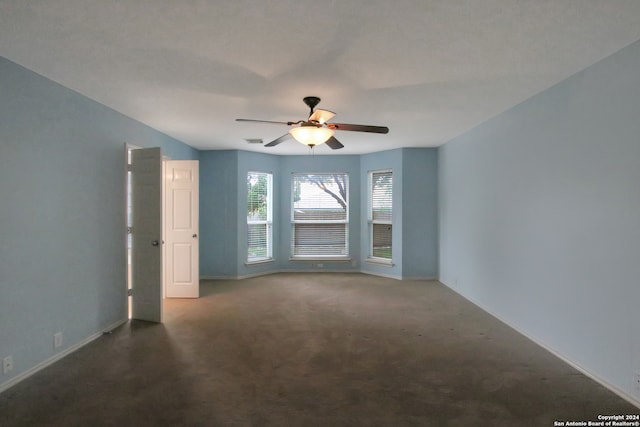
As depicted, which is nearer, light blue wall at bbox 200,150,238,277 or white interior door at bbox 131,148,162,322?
white interior door at bbox 131,148,162,322

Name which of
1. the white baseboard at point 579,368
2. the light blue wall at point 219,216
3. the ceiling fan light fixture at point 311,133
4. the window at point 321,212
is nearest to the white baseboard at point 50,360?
the light blue wall at point 219,216

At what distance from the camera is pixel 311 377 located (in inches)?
107

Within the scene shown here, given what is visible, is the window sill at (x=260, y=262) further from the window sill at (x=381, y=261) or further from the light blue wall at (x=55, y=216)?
the light blue wall at (x=55, y=216)

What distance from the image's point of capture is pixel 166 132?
501cm

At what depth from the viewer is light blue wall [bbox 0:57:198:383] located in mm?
2609

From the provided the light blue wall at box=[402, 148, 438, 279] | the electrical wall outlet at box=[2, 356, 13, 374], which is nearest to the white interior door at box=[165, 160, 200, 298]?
the electrical wall outlet at box=[2, 356, 13, 374]

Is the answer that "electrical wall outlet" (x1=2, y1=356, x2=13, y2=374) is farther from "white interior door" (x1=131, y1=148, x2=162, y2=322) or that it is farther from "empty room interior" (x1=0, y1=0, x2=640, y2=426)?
"white interior door" (x1=131, y1=148, x2=162, y2=322)

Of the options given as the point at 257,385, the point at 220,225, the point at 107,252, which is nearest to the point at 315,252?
the point at 220,225

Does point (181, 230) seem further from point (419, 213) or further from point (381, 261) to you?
point (419, 213)

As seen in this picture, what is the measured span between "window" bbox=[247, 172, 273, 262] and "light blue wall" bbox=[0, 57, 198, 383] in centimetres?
283

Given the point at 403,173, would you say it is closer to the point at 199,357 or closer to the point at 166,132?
the point at 166,132

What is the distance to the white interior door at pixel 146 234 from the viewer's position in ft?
13.5

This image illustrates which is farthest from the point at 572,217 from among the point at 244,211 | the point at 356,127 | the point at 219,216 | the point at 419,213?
the point at 219,216

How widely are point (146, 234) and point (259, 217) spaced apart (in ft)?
9.36
